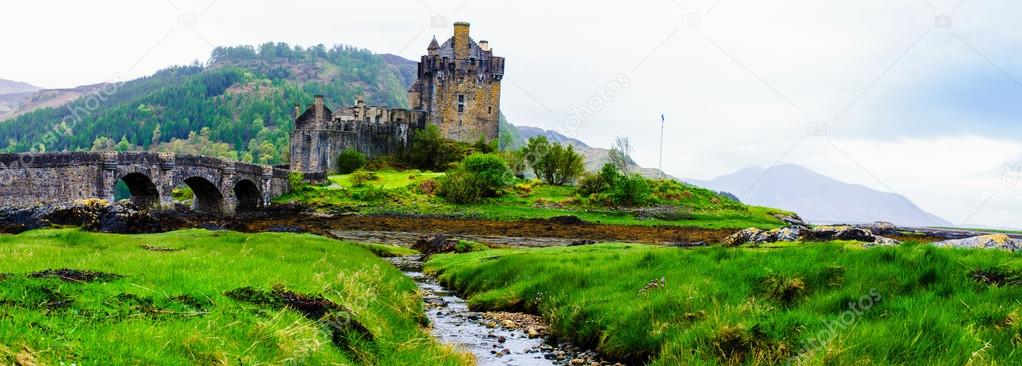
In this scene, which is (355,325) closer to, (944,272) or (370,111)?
(944,272)

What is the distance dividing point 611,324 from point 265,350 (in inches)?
297

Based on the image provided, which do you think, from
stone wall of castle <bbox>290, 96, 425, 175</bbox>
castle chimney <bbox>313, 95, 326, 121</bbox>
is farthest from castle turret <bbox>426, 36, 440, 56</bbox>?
castle chimney <bbox>313, 95, 326, 121</bbox>

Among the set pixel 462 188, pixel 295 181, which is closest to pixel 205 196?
pixel 295 181

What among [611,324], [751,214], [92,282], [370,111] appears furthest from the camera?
[370,111]

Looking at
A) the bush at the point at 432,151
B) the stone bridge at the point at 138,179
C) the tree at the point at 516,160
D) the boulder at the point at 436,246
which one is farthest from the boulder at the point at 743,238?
the bush at the point at 432,151

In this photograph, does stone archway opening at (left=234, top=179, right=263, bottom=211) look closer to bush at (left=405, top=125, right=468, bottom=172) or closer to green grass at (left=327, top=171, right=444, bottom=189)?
green grass at (left=327, top=171, right=444, bottom=189)

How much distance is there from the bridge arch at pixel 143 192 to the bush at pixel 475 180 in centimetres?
2997

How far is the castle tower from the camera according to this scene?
110562 mm

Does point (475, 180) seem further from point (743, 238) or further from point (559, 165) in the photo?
point (743, 238)

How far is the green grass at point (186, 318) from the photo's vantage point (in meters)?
8.38

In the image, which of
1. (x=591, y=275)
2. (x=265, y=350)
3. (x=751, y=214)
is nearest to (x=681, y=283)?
(x=591, y=275)

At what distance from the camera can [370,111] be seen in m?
113

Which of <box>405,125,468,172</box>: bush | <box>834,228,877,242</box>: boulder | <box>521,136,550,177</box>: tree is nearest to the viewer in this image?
<box>834,228,877,242</box>: boulder

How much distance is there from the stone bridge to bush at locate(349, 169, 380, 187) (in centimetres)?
860
